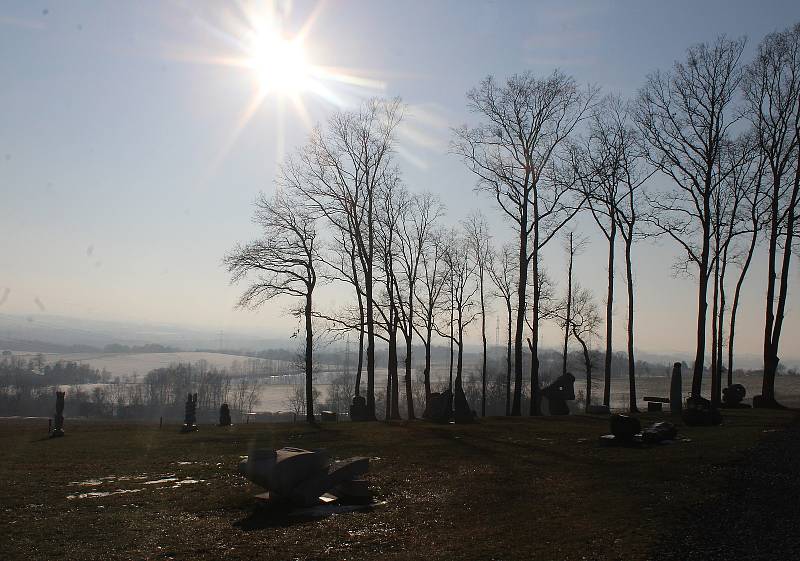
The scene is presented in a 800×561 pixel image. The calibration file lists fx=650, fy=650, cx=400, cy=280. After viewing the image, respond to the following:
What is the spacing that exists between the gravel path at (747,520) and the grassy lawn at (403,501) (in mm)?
305

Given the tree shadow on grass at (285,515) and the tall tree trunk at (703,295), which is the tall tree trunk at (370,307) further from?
the tree shadow on grass at (285,515)

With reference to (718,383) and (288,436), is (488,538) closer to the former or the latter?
(288,436)

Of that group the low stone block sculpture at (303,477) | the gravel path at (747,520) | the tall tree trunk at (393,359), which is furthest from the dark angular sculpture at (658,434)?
the tall tree trunk at (393,359)

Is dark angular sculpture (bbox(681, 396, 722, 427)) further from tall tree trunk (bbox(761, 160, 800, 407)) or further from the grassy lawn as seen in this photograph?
tall tree trunk (bbox(761, 160, 800, 407))

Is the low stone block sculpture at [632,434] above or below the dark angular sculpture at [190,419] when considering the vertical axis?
above

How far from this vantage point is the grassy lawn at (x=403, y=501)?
858 centimetres

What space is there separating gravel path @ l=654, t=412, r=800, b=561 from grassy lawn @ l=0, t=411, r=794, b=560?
0.31m

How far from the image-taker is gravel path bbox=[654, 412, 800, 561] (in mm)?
7637

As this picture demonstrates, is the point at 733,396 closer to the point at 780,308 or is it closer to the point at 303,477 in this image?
the point at 780,308

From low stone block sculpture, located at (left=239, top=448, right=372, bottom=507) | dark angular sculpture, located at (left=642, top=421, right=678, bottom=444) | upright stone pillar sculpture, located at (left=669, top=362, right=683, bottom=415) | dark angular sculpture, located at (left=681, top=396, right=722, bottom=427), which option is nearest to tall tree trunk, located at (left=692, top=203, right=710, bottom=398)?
upright stone pillar sculpture, located at (left=669, top=362, right=683, bottom=415)

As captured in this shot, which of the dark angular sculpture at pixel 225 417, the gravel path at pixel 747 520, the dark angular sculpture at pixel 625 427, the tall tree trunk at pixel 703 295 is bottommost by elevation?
the dark angular sculpture at pixel 225 417

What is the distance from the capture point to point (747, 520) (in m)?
8.93

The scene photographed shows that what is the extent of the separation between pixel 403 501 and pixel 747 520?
547 cm

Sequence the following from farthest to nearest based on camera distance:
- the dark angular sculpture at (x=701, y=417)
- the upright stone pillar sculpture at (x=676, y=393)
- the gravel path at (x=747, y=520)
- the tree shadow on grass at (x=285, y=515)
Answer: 1. the upright stone pillar sculpture at (x=676, y=393)
2. the dark angular sculpture at (x=701, y=417)
3. the tree shadow on grass at (x=285, y=515)
4. the gravel path at (x=747, y=520)
